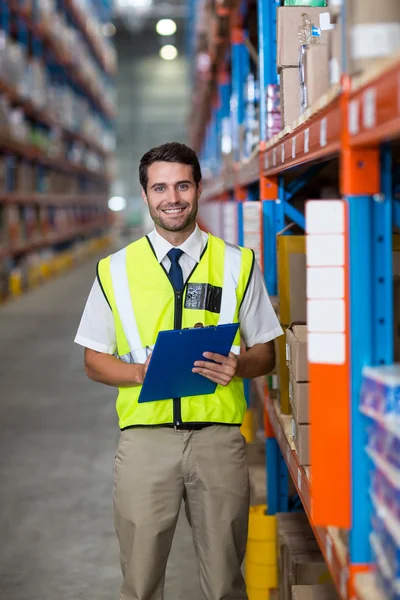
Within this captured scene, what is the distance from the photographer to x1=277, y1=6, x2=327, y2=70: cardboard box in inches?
118

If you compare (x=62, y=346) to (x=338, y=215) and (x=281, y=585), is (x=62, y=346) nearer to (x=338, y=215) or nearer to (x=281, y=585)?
(x=281, y=585)

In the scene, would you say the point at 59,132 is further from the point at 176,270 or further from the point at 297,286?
the point at 176,270

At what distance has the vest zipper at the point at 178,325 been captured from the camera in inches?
103

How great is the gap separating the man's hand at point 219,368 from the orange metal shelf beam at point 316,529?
1.03 ft

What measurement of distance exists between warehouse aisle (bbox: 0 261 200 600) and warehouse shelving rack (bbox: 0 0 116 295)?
4578mm

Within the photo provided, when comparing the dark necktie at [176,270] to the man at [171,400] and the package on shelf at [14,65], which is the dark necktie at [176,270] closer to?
the man at [171,400]

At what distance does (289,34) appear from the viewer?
9.89 ft

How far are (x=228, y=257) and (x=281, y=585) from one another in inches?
52.3

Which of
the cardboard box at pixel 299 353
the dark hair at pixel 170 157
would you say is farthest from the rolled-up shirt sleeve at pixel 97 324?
the cardboard box at pixel 299 353

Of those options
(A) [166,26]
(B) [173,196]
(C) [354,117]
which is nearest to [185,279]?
(B) [173,196]

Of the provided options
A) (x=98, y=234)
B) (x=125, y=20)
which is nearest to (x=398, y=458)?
(x=98, y=234)

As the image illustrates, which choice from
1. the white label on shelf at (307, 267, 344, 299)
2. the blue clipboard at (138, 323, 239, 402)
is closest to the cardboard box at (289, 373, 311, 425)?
the blue clipboard at (138, 323, 239, 402)

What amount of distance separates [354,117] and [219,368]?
1084mm

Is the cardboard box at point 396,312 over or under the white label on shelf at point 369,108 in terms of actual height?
under
